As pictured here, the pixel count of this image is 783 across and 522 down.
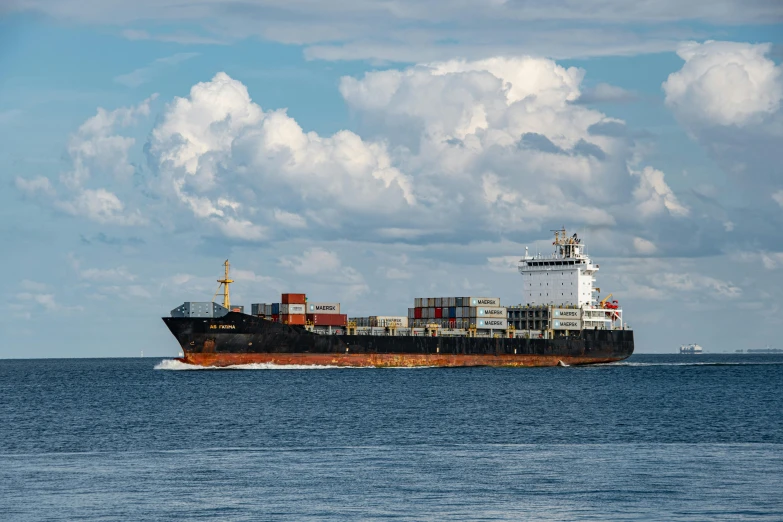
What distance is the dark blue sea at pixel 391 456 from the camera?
28.4 m

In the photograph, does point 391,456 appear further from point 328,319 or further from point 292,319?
point 328,319

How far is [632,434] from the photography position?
46938 mm

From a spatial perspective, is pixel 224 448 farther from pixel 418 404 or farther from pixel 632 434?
pixel 418 404

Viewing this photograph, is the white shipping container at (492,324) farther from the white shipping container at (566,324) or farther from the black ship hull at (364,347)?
the white shipping container at (566,324)

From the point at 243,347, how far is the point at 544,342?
130ft

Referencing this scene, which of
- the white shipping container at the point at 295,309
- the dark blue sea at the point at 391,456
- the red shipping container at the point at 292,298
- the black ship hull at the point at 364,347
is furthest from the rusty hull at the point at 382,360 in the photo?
the dark blue sea at the point at 391,456

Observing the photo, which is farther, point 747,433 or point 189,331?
point 189,331

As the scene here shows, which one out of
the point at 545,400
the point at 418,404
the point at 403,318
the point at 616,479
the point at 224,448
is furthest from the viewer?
the point at 403,318

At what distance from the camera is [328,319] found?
104 metres

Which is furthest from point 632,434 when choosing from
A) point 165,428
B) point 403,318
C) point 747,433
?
point 403,318

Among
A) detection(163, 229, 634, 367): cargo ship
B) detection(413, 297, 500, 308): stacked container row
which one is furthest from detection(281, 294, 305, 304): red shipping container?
detection(413, 297, 500, 308): stacked container row

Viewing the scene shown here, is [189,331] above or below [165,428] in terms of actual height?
above

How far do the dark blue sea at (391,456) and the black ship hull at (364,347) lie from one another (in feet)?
69.7

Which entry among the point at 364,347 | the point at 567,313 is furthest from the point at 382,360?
the point at 567,313
